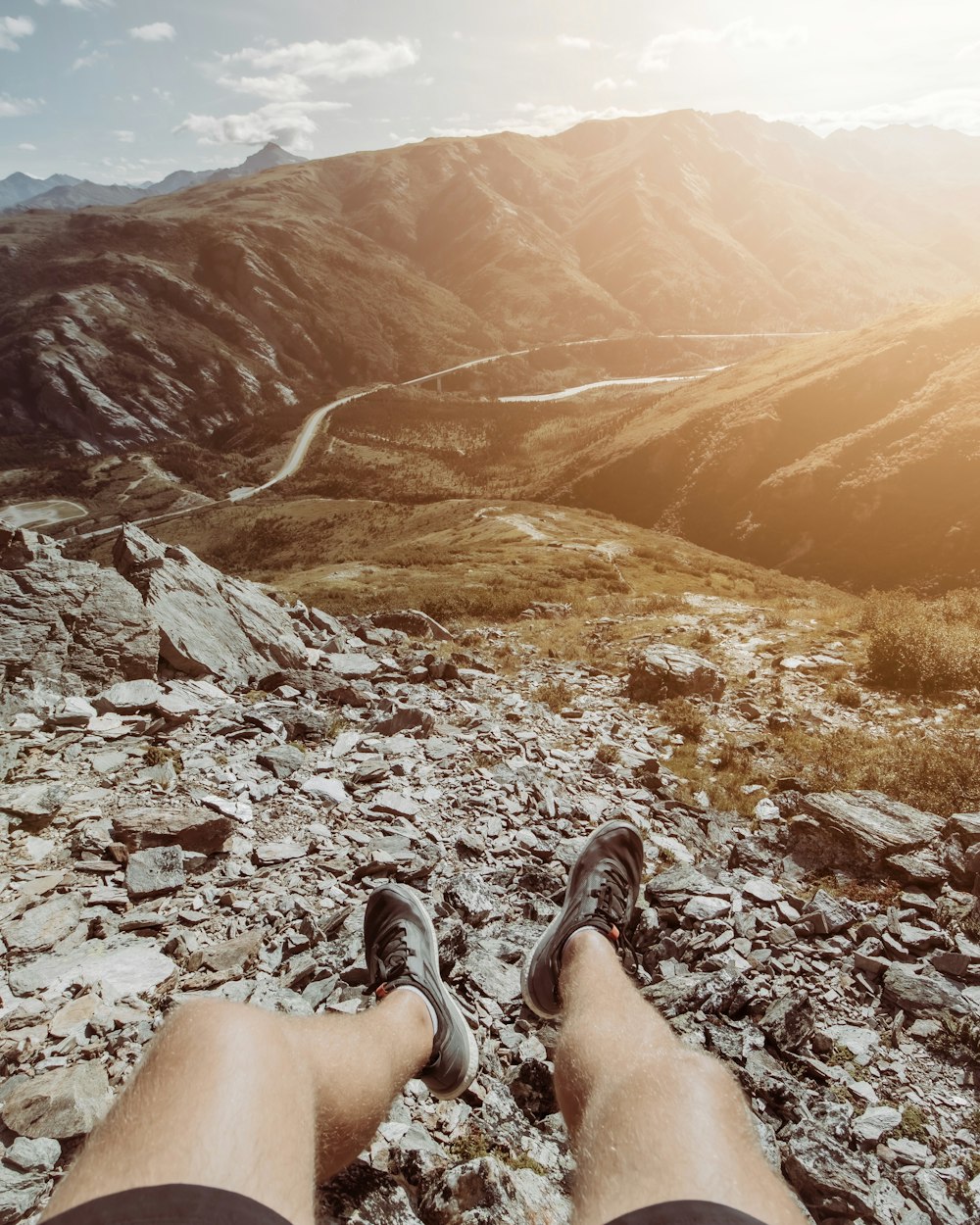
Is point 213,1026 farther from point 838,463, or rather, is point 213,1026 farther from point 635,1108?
point 838,463

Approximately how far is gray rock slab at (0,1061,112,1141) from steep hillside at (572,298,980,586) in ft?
145

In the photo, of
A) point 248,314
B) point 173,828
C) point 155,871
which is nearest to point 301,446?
point 248,314

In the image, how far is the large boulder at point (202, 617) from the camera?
35.7ft

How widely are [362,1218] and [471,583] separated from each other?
28.0 meters

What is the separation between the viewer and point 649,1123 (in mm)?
2613

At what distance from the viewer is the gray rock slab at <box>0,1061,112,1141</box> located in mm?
3461

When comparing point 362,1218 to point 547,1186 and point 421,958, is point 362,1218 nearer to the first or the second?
point 547,1186

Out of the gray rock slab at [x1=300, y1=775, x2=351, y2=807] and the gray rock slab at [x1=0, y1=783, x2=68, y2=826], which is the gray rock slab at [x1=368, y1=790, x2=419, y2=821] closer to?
the gray rock slab at [x1=300, y1=775, x2=351, y2=807]

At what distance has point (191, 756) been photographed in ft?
25.4

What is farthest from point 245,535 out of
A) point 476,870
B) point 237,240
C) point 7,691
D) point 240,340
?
point 237,240

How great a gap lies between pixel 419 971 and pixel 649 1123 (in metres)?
2.25

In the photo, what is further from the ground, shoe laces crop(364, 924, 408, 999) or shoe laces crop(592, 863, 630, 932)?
shoe laces crop(364, 924, 408, 999)

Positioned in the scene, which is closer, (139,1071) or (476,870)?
(139,1071)

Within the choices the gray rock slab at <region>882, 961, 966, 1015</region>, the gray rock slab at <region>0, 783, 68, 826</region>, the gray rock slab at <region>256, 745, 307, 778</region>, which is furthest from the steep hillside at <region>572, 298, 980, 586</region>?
the gray rock slab at <region>0, 783, 68, 826</region>
